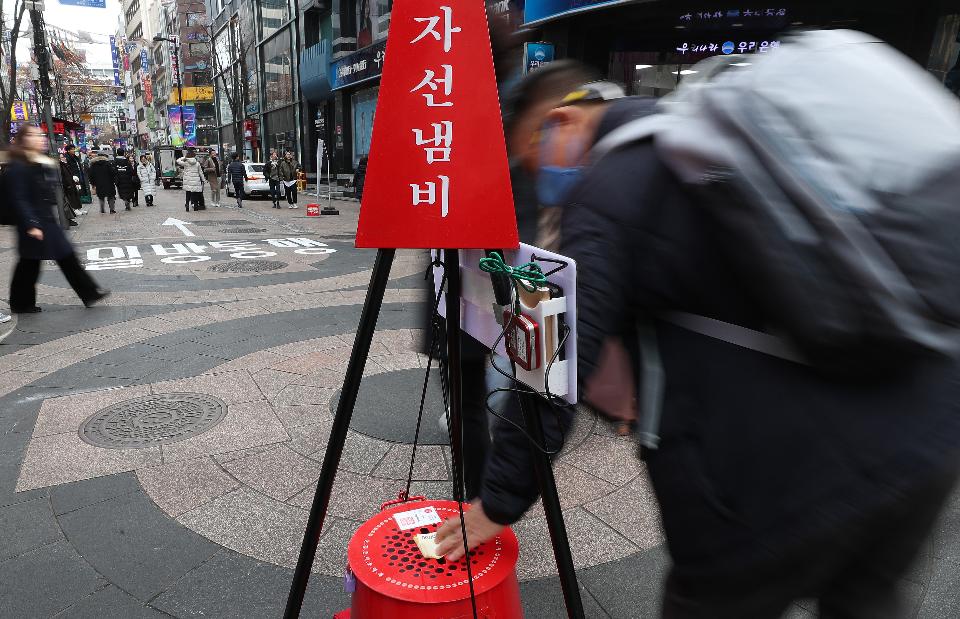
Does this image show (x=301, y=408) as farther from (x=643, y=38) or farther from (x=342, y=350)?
(x=643, y=38)

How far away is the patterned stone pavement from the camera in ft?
8.04

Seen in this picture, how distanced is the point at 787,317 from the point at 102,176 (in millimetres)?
20840

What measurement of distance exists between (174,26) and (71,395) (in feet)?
235

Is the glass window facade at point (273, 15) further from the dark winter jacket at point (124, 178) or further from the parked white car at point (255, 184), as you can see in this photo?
the dark winter jacket at point (124, 178)

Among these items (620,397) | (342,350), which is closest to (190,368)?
(342,350)

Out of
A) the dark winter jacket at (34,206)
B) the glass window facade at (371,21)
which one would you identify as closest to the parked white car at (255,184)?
the glass window facade at (371,21)

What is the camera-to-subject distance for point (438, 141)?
1476 millimetres

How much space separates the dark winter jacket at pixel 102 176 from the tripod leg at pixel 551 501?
65.5 ft

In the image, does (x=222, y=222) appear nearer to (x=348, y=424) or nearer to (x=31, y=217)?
(x=31, y=217)

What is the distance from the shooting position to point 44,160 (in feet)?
21.4

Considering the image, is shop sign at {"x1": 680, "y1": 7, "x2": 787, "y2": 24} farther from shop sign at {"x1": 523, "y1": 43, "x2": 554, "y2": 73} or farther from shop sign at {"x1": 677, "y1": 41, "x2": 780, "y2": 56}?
shop sign at {"x1": 523, "y1": 43, "x2": 554, "y2": 73}

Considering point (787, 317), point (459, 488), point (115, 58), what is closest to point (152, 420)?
point (459, 488)

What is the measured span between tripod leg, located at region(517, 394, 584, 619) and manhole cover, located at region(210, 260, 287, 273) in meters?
8.45

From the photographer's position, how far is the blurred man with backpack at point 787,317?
0.85 meters
